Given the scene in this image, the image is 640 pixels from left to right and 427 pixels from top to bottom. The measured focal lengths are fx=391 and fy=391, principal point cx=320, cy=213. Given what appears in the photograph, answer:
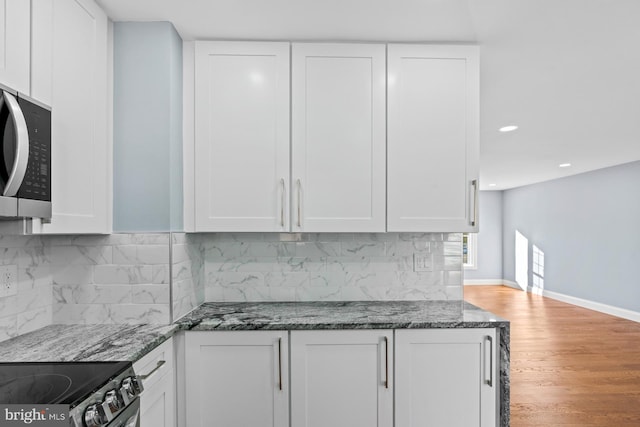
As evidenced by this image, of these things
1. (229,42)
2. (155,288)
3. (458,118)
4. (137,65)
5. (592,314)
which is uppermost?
(229,42)

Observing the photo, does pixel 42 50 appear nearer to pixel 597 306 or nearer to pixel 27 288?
pixel 27 288

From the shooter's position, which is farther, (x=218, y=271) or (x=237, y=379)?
(x=218, y=271)

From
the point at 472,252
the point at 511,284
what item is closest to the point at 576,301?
the point at 511,284

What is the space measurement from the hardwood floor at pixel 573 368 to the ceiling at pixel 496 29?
238 centimetres

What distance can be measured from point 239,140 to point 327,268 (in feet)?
3.24

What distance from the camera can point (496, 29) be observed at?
204 centimetres

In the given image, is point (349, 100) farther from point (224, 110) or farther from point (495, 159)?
point (495, 159)

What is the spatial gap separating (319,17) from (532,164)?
502 centimetres

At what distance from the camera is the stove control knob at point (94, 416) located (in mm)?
1097

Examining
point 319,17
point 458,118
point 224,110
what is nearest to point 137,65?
point 224,110

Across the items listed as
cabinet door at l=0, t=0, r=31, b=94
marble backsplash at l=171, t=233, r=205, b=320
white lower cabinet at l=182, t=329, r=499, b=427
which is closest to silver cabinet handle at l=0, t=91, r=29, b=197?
cabinet door at l=0, t=0, r=31, b=94

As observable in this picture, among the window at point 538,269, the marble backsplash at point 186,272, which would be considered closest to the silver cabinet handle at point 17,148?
the marble backsplash at point 186,272

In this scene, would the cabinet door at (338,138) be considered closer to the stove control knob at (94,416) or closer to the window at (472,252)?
the stove control knob at (94,416)

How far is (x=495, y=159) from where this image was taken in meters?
5.41
